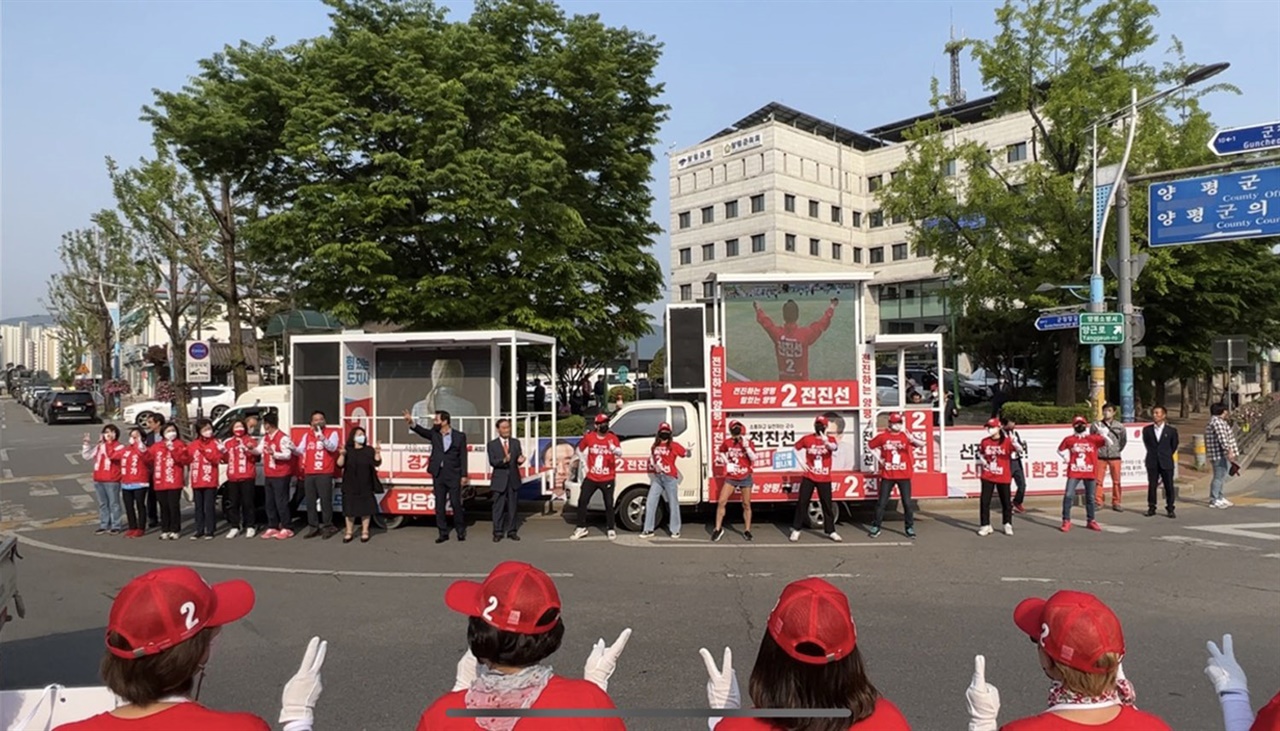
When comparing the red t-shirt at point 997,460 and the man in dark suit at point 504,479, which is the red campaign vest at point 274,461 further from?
the red t-shirt at point 997,460

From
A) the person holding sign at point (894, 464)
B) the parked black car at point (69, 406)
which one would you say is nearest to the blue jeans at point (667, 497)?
the person holding sign at point (894, 464)

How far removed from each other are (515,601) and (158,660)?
2.92ft

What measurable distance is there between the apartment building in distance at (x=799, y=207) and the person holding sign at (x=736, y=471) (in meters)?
48.7

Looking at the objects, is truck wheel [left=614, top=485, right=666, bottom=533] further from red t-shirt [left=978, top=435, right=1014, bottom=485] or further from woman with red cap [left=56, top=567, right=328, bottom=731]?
woman with red cap [left=56, top=567, right=328, bottom=731]

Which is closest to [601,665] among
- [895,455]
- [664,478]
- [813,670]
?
[813,670]

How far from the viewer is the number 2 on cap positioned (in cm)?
218

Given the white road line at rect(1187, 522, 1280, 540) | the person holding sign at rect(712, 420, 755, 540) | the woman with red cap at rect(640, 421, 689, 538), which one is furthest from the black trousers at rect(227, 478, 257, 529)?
the white road line at rect(1187, 522, 1280, 540)

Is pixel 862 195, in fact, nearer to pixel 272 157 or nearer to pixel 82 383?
pixel 272 157

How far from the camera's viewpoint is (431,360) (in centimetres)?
1382

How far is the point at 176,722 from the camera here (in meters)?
2.06

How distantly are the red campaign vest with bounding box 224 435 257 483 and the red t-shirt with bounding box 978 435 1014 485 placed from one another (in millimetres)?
10182

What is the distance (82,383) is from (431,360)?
208 feet

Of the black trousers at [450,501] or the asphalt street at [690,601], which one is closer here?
the asphalt street at [690,601]

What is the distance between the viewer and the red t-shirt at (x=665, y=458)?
11414mm
